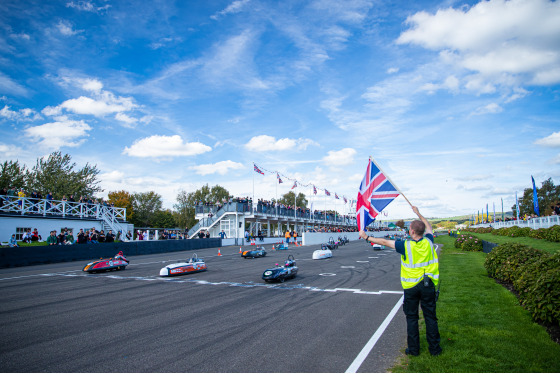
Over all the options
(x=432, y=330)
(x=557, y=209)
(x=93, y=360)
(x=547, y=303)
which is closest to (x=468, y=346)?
(x=432, y=330)

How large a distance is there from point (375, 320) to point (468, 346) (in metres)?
2.35

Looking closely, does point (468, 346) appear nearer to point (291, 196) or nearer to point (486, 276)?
point (486, 276)

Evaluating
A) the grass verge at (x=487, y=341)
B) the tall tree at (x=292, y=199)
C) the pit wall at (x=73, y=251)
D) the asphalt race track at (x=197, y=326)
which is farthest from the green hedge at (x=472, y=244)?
the tall tree at (x=292, y=199)

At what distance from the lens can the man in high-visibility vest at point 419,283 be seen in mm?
5172

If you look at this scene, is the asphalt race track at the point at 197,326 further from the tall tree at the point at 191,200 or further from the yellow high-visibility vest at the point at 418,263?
the tall tree at the point at 191,200

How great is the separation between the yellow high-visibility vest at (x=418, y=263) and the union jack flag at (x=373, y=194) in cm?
228

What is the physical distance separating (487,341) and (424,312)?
1525mm

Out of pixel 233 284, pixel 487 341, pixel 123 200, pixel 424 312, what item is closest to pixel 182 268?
pixel 233 284

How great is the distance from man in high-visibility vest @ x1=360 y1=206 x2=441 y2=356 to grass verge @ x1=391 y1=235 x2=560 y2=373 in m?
0.28

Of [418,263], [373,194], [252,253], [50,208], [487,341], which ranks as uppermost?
[50,208]

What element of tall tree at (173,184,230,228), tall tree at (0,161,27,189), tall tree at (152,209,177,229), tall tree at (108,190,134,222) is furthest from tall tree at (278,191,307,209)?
tall tree at (0,161,27,189)

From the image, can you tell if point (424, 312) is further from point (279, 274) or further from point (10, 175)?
point (10, 175)

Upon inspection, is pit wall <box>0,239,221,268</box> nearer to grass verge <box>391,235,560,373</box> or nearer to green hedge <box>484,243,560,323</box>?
grass verge <box>391,235,560,373</box>

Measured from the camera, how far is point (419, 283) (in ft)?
17.1
